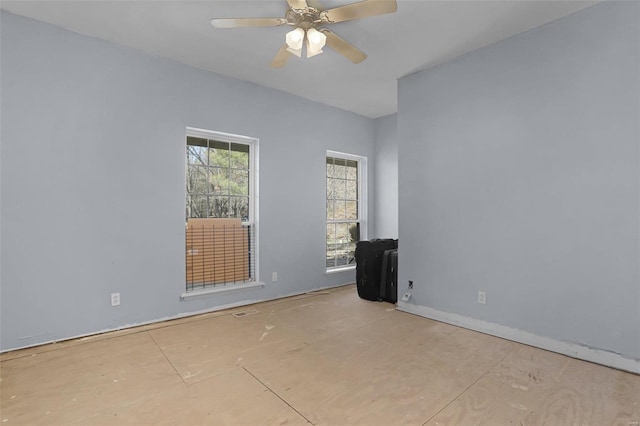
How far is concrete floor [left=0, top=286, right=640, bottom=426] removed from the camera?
1807 mm

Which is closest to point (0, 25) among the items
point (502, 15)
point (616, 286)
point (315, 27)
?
point (315, 27)

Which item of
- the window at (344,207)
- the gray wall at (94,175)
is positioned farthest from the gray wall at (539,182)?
the gray wall at (94,175)

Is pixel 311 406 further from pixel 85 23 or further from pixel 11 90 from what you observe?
pixel 85 23

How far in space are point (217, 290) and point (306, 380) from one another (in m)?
1.90

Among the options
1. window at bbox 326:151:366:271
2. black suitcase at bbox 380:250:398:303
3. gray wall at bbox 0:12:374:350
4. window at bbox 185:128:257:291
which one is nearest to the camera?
gray wall at bbox 0:12:374:350

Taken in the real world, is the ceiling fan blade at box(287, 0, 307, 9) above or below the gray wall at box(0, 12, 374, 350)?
above

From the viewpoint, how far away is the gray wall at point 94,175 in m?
2.64

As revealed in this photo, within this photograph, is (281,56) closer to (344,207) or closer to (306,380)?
(306,380)

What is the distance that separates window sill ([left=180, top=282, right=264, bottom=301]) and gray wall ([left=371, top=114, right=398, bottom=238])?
237 centimetres

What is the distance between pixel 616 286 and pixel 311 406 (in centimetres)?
239

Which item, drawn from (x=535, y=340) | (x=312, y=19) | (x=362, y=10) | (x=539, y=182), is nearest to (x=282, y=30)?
(x=312, y=19)

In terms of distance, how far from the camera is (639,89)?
2303 millimetres

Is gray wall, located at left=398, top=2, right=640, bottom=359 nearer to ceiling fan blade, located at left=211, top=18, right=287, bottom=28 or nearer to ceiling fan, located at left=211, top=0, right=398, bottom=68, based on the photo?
ceiling fan, located at left=211, top=0, right=398, bottom=68

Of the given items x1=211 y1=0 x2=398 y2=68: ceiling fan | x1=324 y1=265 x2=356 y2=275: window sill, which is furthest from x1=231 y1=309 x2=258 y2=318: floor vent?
x1=211 y1=0 x2=398 y2=68: ceiling fan
